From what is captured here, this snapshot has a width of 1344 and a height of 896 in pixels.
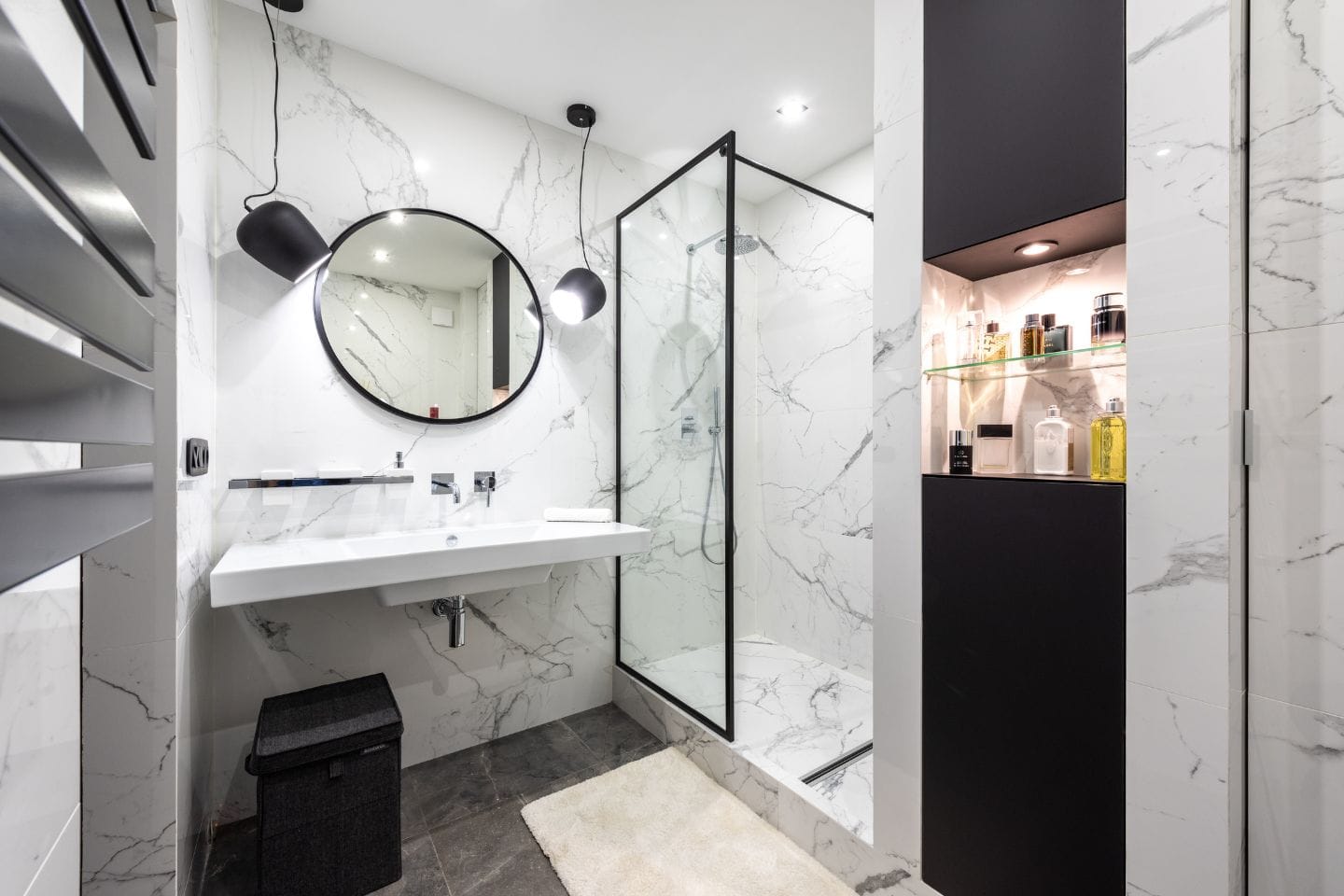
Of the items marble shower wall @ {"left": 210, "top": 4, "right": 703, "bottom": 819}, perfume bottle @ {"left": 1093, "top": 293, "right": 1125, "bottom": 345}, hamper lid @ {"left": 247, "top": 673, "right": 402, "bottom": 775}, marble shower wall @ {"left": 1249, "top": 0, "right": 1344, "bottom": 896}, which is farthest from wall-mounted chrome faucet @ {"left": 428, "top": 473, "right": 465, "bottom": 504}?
marble shower wall @ {"left": 1249, "top": 0, "right": 1344, "bottom": 896}

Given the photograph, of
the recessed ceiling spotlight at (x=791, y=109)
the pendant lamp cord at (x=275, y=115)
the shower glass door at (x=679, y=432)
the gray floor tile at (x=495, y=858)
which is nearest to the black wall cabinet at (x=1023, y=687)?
the shower glass door at (x=679, y=432)

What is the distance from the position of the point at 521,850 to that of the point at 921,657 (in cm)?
124

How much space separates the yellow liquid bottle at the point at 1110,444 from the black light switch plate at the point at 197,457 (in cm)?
193

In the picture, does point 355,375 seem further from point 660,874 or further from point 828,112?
point 828,112

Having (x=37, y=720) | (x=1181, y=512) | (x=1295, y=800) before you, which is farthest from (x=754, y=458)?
(x=37, y=720)

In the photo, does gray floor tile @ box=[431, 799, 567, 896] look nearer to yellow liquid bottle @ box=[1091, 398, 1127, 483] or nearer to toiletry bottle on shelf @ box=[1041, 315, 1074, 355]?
yellow liquid bottle @ box=[1091, 398, 1127, 483]

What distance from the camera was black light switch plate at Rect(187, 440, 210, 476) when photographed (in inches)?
52.2

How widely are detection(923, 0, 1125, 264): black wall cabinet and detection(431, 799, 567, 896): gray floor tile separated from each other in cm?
187

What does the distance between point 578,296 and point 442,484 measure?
2.85ft

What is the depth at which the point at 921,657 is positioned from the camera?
1.34 metres

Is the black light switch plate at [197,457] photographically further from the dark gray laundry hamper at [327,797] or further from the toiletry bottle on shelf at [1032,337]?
the toiletry bottle on shelf at [1032,337]

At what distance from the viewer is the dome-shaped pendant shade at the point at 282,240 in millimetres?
1615

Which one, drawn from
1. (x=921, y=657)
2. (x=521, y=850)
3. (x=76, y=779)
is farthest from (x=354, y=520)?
(x=921, y=657)

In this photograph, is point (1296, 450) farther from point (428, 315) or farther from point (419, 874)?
point (428, 315)
